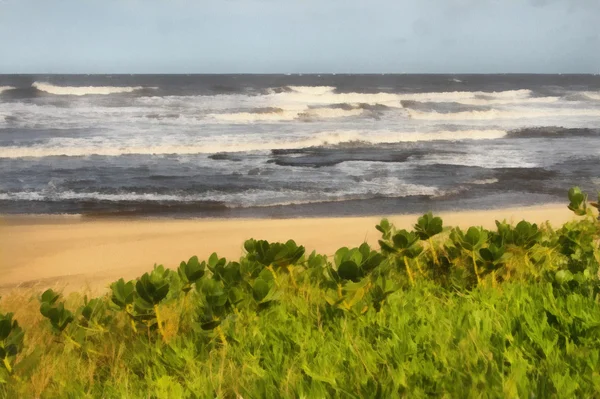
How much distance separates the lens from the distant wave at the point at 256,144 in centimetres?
1227

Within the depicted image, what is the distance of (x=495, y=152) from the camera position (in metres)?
12.2

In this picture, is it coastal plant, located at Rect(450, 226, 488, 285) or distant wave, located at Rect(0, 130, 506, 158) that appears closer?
coastal plant, located at Rect(450, 226, 488, 285)

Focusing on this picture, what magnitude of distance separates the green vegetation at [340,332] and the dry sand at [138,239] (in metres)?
1.79

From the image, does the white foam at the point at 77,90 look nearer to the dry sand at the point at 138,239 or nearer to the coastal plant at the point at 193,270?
the dry sand at the point at 138,239

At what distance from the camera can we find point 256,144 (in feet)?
47.2

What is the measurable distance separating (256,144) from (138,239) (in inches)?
363

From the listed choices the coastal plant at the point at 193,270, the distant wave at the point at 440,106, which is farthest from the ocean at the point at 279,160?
the coastal plant at the point at 193,270

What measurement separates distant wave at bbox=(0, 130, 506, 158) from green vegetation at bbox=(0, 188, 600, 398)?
408 inches

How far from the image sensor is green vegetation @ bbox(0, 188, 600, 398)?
141cm

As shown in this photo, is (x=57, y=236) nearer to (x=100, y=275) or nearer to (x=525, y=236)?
(x=100, y=275)

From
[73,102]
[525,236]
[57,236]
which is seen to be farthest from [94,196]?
[73,102]

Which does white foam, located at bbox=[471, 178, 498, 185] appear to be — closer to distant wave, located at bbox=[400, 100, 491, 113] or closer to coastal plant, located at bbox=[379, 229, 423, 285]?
coastal plant, located at bbox=[379, 229, 423, 285]

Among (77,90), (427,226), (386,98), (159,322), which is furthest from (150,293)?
(77,90)

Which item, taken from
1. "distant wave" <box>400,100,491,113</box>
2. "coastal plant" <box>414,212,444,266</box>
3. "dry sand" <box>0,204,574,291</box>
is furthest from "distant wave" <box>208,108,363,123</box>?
"coastal plant" <box>414,212,444,266</box>
